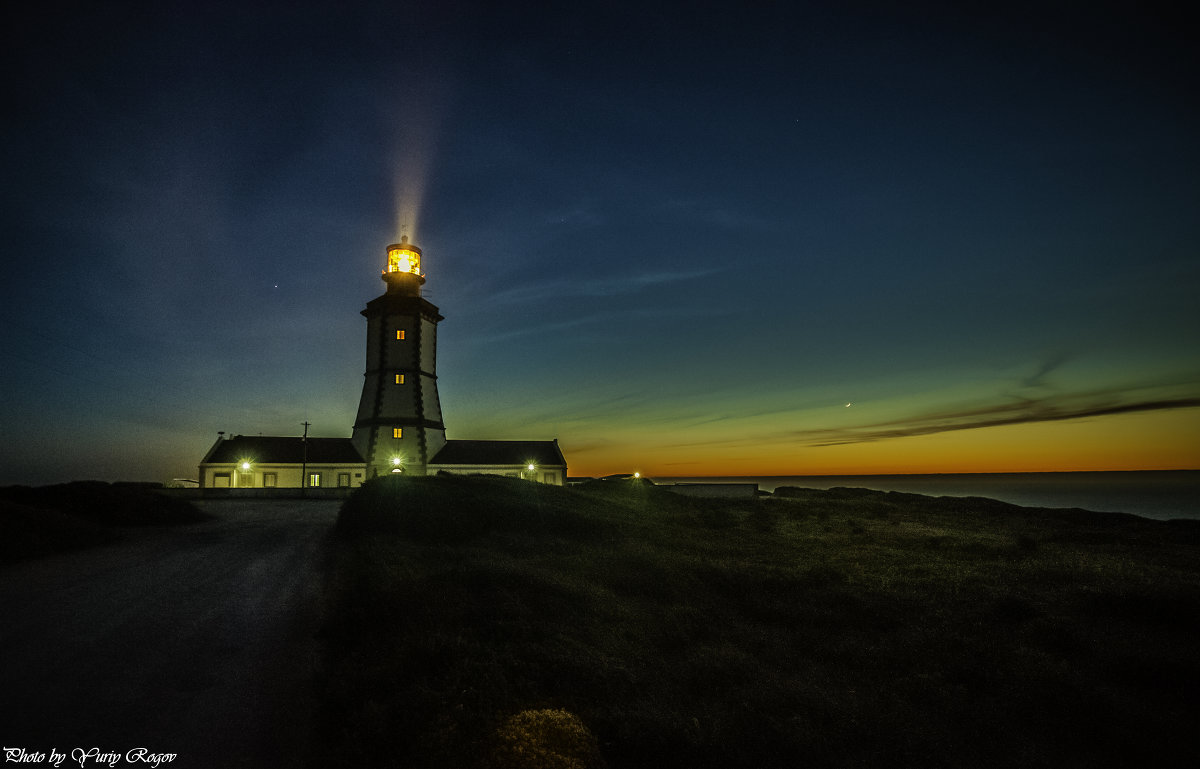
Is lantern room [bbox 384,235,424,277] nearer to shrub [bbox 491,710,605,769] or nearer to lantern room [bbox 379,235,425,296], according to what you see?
lantern room [bbox 379,235,425,296]

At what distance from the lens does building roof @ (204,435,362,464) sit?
43.6 metres

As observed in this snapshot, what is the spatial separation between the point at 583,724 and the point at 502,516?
15.1 m

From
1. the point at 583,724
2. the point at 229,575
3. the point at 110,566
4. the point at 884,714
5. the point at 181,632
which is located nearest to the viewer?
the point at 583,724

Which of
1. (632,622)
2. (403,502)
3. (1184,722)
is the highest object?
(403,502)

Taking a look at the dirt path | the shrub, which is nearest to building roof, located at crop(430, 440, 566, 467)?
the dirt path

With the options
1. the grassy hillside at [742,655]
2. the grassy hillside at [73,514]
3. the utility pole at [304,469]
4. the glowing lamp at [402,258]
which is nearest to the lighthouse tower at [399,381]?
the glowing lamp at [402,258]

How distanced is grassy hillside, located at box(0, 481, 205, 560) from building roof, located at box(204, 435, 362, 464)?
16.3 meters

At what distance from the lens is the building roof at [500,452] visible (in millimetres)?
46750

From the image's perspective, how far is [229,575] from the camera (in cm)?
1360

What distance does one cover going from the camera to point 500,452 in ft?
159

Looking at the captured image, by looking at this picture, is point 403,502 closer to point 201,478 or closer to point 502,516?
point 502,516

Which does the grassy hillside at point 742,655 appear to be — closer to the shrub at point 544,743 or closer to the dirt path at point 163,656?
the shrub at point 544,743

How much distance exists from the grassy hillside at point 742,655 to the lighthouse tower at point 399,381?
1013 inches

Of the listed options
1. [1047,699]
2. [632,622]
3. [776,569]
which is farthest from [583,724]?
[776,569]
